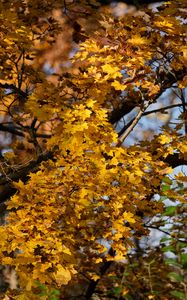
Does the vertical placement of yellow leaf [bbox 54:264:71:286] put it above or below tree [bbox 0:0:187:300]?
below

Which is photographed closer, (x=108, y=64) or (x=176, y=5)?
(x=108, y=64)

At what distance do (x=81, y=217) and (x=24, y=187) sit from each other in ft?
1.78

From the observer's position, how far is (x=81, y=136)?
2855mm

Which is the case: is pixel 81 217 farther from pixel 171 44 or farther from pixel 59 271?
pixel 171 44

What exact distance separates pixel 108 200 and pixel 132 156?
411mm

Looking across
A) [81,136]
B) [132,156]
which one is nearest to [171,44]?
[132,156]

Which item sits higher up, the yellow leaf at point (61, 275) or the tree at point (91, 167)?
the tree at point (91, 167)

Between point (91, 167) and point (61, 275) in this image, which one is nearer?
point (61, 275)

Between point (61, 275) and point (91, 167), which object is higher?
point (91, 167)

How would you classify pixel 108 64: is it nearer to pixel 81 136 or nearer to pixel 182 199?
pixel 81 136

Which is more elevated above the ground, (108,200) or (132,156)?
(132,156)

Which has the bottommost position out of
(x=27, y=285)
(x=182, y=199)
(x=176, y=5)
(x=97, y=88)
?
(x=27, y=285)

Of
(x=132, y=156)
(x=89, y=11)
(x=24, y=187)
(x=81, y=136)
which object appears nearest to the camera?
(x=81, y=136)

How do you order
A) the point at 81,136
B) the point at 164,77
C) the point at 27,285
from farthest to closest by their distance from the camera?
1. the point at 164,77
2. the point at 81,136
3. the point at 27,285
